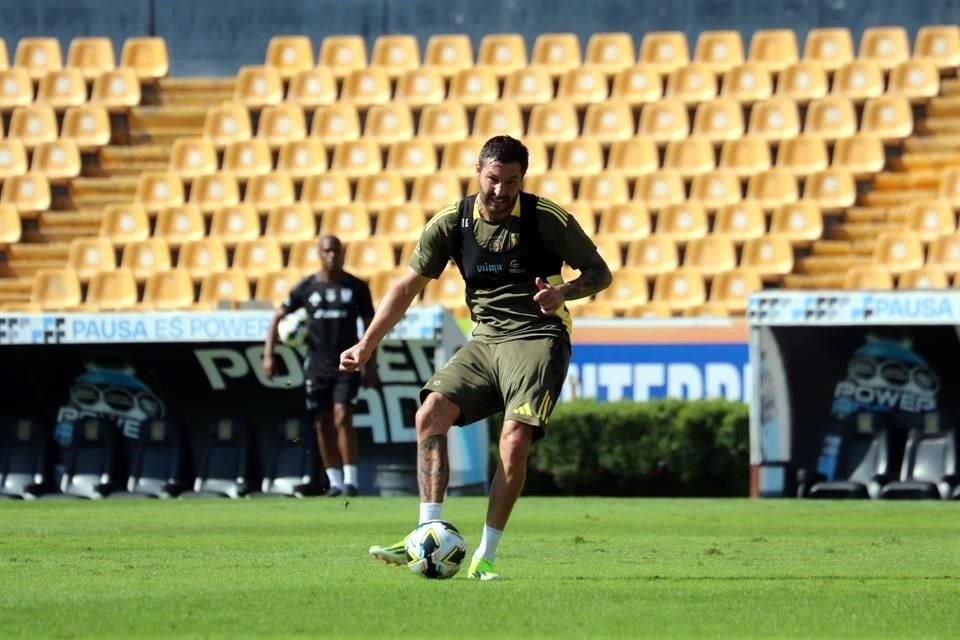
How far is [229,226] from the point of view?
86.5ft

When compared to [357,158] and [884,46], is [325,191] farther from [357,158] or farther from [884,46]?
[884,46]

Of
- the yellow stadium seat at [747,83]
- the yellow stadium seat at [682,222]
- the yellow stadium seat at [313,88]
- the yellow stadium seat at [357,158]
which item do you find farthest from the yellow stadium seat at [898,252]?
the yellow stadium seat at [313,88]

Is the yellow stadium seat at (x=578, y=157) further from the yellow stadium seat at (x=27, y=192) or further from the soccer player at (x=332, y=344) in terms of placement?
the soccer player at (x=332, y=344)

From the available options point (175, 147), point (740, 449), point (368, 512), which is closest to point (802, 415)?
point (740, 449)

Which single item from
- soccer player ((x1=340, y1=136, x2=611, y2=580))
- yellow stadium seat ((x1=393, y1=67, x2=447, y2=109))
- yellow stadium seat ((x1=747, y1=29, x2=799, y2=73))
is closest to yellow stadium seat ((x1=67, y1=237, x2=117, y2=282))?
yellow stadium seat ((x1=393, y1=67, x2=447, y2=109))

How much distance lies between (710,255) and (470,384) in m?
15.6

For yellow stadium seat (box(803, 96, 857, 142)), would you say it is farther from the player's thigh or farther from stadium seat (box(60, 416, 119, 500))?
the player's thigh

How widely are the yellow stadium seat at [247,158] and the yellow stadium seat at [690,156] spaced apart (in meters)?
5.35

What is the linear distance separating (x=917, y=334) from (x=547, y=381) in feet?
33.1

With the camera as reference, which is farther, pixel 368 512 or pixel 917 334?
pixel 917 334

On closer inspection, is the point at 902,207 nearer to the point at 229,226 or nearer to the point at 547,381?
the point at 229,226

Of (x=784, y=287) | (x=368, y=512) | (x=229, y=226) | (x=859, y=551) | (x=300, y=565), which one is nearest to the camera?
(x=300, y=565)

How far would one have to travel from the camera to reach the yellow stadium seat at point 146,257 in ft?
84.8

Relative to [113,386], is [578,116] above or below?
above
